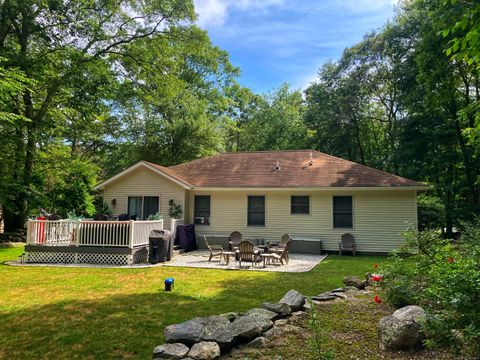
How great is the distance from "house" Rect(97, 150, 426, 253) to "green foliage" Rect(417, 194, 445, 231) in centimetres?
901

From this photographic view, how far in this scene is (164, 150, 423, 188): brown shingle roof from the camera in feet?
46.6

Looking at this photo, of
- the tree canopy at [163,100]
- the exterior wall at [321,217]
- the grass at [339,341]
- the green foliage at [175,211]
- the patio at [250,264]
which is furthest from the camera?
the tree canopy at [163,100]

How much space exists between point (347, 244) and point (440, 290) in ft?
34.2

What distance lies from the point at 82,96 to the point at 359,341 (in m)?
20.1

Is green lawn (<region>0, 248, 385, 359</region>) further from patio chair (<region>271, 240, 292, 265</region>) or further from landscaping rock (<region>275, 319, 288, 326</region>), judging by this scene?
landscaping rock (<region>275, 319, 288, 326</region>)

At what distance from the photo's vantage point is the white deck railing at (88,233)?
37.7ft

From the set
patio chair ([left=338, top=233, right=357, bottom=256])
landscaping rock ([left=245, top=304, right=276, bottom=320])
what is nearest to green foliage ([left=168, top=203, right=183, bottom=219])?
patio chair ([left=338, top=233, right=357, bottom=256])

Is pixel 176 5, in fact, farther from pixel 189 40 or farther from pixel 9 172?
pixel 9 172

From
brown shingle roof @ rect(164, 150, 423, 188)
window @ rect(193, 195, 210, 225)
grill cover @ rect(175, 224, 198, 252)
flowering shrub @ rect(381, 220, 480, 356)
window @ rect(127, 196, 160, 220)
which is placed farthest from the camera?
window @ rect(193, 195, 210, 225)

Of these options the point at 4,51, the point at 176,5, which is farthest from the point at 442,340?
the point at 4,51

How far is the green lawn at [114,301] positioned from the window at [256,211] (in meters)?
4.75

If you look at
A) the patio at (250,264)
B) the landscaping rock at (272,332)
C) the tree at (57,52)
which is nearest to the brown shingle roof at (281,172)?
the patio at (250,264)

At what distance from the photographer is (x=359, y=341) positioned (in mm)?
4102

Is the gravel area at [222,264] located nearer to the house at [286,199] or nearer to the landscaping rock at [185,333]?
the house at [286,199]
